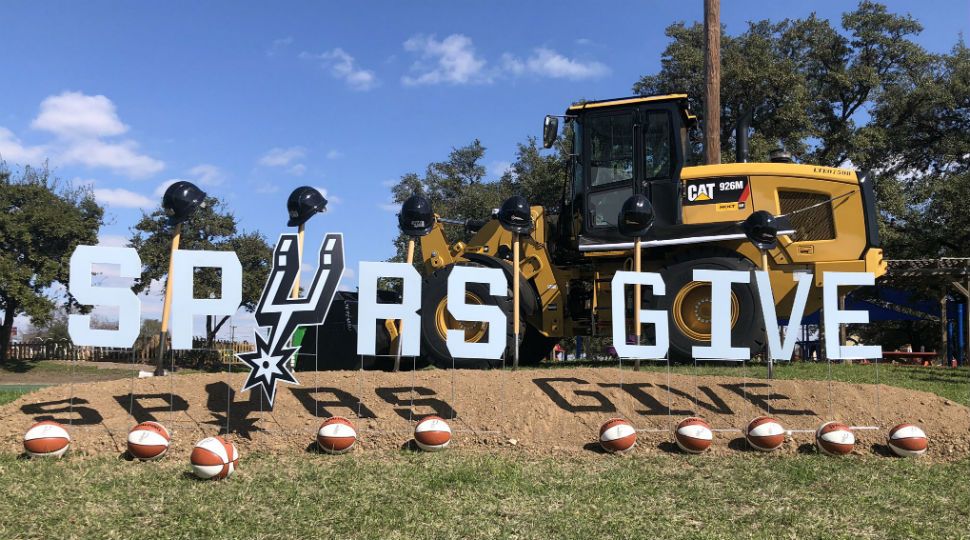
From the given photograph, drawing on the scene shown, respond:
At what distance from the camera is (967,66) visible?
25.0 m

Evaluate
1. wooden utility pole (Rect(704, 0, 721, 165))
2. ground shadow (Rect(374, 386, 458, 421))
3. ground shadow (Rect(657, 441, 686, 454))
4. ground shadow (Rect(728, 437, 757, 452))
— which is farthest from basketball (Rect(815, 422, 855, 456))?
wooden utility pole (Rect(704, 0, 721, 165))

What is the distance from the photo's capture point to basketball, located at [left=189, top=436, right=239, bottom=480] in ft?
18.2

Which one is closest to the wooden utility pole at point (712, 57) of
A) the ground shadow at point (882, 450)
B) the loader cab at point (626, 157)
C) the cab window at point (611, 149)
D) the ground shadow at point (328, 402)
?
the loader cab at point (626, 157)

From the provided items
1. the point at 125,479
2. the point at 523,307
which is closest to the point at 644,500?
the point at 125,479

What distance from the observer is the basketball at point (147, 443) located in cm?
623

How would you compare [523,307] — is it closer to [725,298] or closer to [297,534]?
[725,298]

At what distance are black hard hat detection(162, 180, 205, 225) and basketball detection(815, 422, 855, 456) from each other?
6.68 metres

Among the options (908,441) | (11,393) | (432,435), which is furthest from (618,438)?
(11,393)

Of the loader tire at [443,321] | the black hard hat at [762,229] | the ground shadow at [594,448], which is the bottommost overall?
the ground shadow at [594,448]

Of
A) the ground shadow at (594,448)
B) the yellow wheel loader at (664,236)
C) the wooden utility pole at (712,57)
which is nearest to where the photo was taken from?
the ground shadow at (594,448)

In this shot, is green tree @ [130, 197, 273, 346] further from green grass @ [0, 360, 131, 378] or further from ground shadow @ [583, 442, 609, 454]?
ground shadow @ [583, 442, 609, 454]

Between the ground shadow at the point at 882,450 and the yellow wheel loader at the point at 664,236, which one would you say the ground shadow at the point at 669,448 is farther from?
the yellow wheel loader at the point at 664,236

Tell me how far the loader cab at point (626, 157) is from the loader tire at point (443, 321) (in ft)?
5.83

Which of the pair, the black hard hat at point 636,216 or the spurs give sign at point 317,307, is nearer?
the spurs give sign at point 317,307
